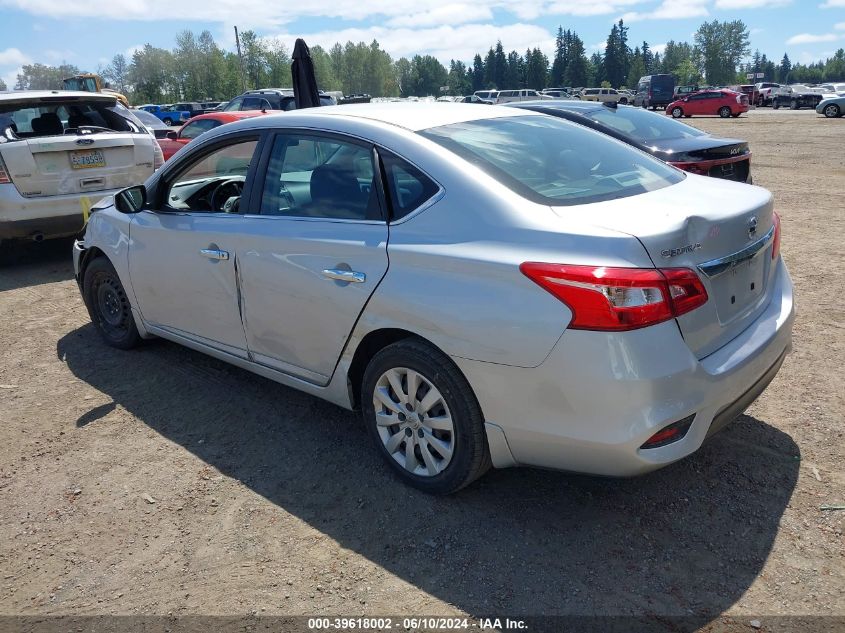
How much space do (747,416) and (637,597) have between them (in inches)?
65.6

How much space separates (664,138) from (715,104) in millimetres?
33686

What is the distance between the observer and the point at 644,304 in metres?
2.52

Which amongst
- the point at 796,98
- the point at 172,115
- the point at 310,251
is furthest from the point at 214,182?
the point at 796,98

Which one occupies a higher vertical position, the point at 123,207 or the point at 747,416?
the point at 123,207

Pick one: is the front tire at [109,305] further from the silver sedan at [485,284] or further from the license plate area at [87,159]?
the license plate area at [87,159]

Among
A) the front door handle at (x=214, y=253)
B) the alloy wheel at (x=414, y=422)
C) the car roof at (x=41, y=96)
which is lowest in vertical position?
the alloy wheel at (x=414, y=422)

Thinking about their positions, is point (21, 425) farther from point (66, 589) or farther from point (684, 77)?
point (684, 77)

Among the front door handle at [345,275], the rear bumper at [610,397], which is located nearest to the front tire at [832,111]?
the rear bumper at [610,397]

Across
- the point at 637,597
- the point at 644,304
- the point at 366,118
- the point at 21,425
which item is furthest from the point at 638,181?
the point at 21,425

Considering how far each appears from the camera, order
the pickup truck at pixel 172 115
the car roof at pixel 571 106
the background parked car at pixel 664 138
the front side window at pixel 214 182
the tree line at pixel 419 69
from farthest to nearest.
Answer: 1. the tree line at pixel 419 69
2. the pickup truck at pixel 172 115
3. the car roof at pixel 571 106
4. the background parked car at pixel 664 138
5. the front side window at pixel 214 182

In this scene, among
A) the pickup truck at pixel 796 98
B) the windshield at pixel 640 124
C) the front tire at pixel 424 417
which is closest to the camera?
the front tire at pixel 424 417

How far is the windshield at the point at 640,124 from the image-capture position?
26.1ft

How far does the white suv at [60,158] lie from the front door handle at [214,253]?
3578 millimetres

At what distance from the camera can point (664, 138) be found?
8.05 meters
